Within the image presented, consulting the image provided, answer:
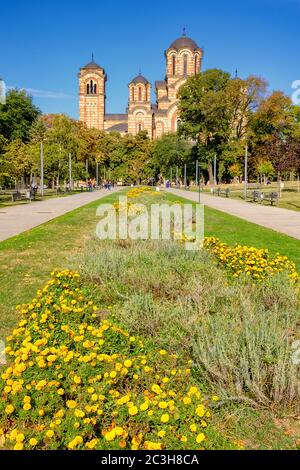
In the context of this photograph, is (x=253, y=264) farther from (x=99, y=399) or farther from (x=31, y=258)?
(x=31, y=258)

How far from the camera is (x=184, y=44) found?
91.9 meters

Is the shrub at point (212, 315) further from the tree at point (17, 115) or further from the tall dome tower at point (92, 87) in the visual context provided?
the tall dome tower at point (92, 87)

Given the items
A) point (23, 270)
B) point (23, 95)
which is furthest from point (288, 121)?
point (23, 270)

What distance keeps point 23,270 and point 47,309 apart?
316 centimetres

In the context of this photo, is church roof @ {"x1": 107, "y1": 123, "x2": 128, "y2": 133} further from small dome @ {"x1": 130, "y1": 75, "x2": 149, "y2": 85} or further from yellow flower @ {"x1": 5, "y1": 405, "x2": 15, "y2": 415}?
yellow flower @ {"x1": 5, "y1": 405, "x2": 15, "y2": 415}

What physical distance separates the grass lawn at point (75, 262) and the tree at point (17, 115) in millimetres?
36849

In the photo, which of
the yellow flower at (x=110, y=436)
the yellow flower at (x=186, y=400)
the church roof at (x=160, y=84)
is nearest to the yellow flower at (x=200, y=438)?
the yellow flower at (x=186, y=400)

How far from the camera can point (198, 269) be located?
6203 mm

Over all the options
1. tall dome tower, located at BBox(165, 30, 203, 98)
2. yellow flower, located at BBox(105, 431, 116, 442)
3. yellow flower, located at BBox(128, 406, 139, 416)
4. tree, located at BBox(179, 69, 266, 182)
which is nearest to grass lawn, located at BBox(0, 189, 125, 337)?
yellow flower, located at BBox(128, 406, 139, 416)

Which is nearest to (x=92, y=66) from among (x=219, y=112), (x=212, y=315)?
(x=219, y=112)

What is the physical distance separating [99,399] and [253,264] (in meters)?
4.09

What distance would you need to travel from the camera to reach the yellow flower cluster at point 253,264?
237 inches

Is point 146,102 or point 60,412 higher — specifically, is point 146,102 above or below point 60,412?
above
